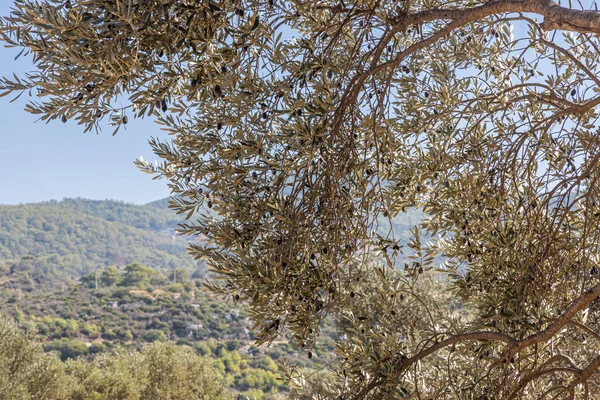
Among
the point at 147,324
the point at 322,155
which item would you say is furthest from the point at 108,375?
the point at 147,324

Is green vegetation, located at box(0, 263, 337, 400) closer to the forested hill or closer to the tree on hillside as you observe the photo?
the tree on hillside

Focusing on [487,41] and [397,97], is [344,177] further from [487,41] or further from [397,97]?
[487,41]

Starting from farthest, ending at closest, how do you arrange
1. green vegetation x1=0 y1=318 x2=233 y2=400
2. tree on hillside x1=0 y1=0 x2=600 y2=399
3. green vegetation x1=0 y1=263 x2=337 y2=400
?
1. green vegetation x1=0 y1=263 x2=337 y2=400
2. green vegetation x1=0 y1=318 x2=233 y2=400
3. tree on hillside x1=0 y1=0 x2=600 y2=399

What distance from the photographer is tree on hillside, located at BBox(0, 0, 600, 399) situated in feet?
7.29

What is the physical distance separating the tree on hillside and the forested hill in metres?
119

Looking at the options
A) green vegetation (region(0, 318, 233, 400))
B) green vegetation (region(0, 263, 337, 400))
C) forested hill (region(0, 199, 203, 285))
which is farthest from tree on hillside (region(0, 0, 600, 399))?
forested hill (region(0, 199, 203, 285))

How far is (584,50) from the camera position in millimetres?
3752

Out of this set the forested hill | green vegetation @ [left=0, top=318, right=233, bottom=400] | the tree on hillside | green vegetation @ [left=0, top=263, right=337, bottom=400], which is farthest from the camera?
the forested hill

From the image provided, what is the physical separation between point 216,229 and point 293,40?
169 cm

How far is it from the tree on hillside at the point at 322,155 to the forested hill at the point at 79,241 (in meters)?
119

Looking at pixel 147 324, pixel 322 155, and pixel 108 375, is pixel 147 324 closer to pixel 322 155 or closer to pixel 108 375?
pixel 108 375

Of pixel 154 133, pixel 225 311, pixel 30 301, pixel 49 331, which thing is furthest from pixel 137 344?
pixel 154 133

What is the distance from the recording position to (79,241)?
135000 millimetres

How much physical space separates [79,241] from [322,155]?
146727 mm
